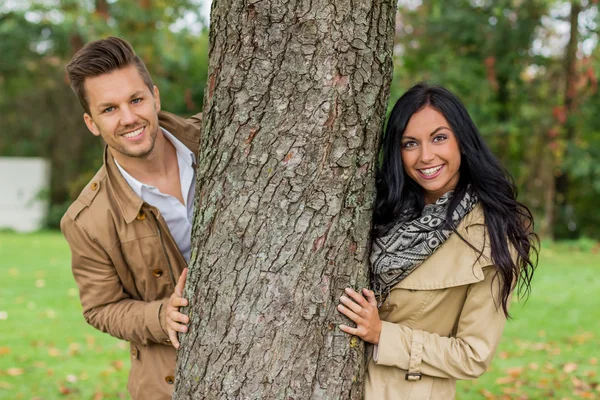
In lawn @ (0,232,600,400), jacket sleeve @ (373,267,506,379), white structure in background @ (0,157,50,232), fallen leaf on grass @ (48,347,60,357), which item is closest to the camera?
jacket sleeve @ (373,267,506,379)

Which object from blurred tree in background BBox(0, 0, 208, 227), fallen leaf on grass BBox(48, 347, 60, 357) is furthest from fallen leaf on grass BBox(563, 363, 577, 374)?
blurred tree in background BBox(0, 0, 208, 227)

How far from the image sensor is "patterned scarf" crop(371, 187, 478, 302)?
8.12 ft

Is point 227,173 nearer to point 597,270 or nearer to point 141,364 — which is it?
point 141,364

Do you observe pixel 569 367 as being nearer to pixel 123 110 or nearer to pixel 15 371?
pixel 123 110

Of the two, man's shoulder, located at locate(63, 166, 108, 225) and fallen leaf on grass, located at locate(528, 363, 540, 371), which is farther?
fallen leaf on grass, located at locate(528, 363, 540, 371)

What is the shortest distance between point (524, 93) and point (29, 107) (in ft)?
44.4

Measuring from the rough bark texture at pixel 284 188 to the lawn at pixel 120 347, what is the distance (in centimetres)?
337

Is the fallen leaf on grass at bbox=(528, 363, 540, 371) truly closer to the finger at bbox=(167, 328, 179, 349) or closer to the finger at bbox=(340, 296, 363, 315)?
the finger at bbox=(340, 296, 363, 315)

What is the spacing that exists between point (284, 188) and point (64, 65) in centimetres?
1698

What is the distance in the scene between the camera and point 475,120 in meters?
14.1

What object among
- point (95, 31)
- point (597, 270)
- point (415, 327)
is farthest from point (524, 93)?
point (415, 327)

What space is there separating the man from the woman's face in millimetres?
1056

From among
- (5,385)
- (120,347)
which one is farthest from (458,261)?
(120,347)

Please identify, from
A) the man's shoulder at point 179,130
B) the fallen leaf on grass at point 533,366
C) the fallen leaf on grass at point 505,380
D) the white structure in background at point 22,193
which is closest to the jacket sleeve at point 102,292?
the man's shoulder at point 179,130
